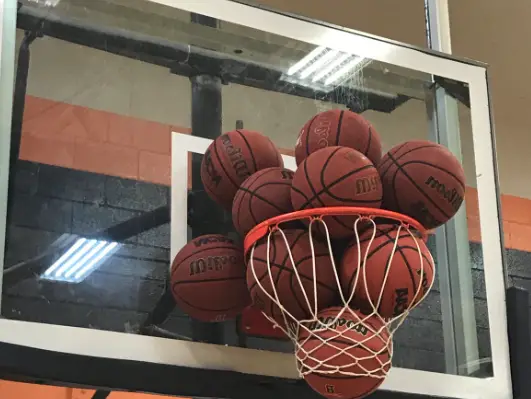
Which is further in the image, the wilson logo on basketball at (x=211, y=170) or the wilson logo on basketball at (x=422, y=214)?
the wilson logo on basketball at (x=211, y=170)

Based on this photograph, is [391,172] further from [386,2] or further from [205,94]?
[386,2]

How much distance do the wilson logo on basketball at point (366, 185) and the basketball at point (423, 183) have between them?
0.20ft

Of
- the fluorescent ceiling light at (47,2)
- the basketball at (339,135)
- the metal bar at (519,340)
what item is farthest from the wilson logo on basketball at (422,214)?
the fluorescent ceiling light at (47,2)

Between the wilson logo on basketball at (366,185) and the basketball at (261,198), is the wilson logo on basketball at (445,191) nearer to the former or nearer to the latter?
the wilson logo on basketball at (366,185)

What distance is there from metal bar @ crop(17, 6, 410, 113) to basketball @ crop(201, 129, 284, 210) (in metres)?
0.28

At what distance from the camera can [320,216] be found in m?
1.28

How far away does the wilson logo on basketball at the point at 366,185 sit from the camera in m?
1.27

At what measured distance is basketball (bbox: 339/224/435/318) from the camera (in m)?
1.24

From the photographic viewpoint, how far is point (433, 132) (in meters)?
1.87

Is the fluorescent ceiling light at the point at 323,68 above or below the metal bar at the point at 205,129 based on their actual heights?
above

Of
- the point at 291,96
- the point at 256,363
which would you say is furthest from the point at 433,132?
the point at 256,363

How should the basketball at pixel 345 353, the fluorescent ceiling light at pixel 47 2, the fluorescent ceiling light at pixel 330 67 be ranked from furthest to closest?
the fluorescent ceiling light at pixel 330 67
the fluorescent ceiling light at pixel 47 2
the basketball at pixel 345 353

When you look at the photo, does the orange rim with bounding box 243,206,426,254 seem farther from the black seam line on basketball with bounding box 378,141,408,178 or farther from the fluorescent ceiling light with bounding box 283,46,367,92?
the fluorescent ceiling light with bounding box 283,46,367,92

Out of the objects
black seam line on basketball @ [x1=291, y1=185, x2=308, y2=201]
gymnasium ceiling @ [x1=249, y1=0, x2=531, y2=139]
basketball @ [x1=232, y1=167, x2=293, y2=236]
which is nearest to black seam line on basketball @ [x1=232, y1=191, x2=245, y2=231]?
basketball @ [x1=232, y1=167, x2=293, y2=236]
